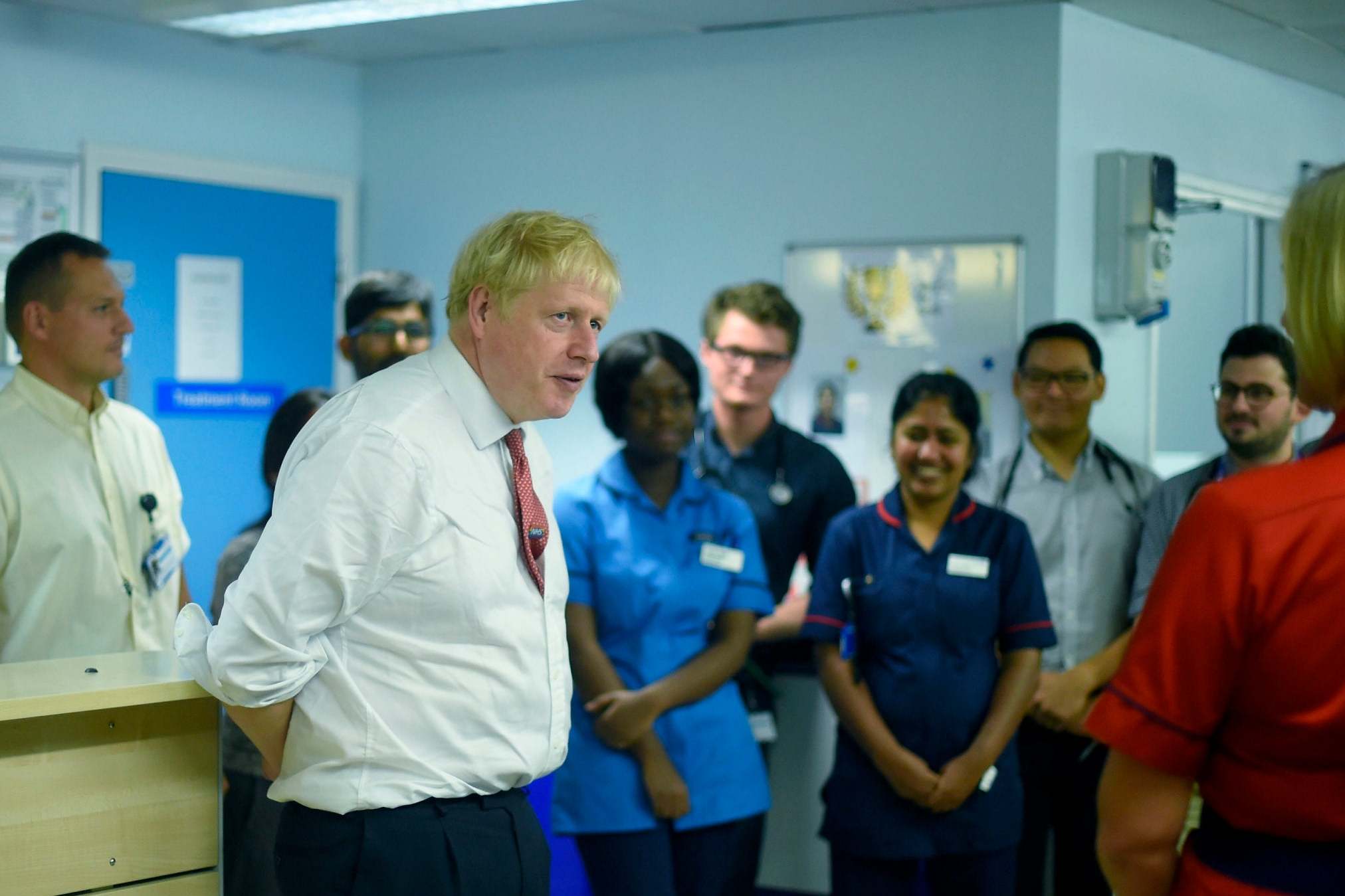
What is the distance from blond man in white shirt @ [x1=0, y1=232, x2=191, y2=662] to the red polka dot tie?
1.38 metres

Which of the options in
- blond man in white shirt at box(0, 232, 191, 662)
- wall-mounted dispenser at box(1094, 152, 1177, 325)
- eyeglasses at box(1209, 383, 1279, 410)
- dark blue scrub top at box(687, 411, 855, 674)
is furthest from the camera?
wall-mounted dispenser at box(1094, 152, 1177, 325)

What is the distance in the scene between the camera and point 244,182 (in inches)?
196

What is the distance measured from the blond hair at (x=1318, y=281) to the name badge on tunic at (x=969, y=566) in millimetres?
1532

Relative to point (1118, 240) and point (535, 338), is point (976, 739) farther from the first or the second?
point (1118, 240)

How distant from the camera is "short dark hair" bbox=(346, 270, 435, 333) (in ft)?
11.6

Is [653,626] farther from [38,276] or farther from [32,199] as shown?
[32,199]

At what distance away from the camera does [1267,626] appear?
1285mm

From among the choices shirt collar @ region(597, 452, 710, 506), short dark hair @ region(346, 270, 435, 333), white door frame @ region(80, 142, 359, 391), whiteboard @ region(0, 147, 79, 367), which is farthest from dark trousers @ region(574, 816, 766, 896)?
white door frame @ region(80, 142, 359, 391)

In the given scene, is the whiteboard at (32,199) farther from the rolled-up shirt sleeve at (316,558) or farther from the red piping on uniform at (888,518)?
the rolled-up shirt sleeve at (316,558)

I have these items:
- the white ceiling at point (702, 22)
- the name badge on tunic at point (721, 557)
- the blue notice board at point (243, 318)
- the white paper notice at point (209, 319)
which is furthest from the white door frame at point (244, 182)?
the name badge on tunic at point (721, 557)

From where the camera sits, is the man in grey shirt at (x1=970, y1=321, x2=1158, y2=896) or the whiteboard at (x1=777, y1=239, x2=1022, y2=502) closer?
the man in grey shirt at (x1=970, y1=321, x2=1158, y2=896)

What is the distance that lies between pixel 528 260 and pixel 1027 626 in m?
1.52

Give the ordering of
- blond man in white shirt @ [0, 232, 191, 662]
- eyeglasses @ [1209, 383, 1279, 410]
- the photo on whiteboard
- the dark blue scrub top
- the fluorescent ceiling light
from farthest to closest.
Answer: the photo on whiteboard, the fluorescent ceiling light, the dark blue scrub top, eyeglasses @ [1209, 383, 1279, 410], blond man in white shirt @ [0, 232, 191, 662]

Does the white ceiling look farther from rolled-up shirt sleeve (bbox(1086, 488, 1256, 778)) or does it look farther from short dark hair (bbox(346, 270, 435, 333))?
rolled-up shirt sleeve (bbox(1086, 488, 1256, 778))
